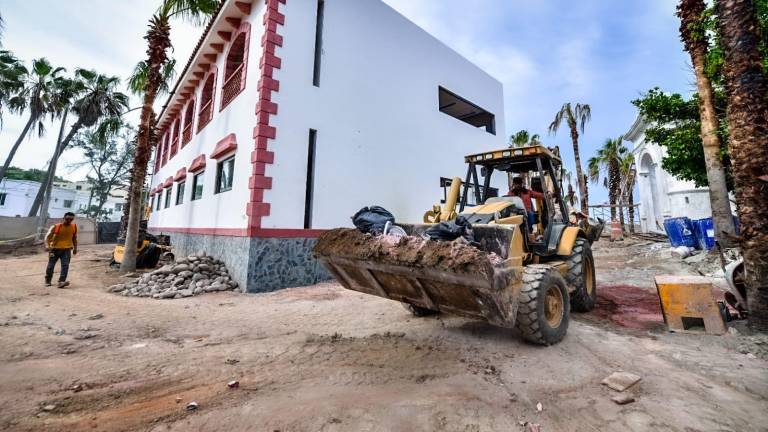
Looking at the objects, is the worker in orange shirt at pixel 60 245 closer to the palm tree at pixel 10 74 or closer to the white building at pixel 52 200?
the palm tree at pixel 10 74

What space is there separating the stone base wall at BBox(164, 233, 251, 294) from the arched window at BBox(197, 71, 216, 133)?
4402 mm

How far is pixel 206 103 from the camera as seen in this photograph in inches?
499

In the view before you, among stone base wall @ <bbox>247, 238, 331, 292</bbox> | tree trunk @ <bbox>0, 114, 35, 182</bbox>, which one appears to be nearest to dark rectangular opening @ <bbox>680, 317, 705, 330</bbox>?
stone base wall @ <bbox>247, 238, 331, 292</bbox>

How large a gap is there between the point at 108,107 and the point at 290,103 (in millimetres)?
20206

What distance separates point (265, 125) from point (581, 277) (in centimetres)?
709

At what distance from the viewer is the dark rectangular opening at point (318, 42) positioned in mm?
8609

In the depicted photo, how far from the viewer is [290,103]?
26.2ft

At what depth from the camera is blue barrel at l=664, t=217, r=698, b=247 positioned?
A: 11.4 meters

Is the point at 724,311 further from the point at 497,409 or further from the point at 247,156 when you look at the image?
the point at 247,156

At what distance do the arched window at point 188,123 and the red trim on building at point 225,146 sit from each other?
5884 millimetres

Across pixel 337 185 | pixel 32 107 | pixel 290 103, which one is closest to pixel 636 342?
pixel 337 185

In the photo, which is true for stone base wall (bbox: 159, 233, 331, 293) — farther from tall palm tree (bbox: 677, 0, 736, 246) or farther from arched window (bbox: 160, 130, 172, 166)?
arched window (bbox: 160, 130, 172, 166)

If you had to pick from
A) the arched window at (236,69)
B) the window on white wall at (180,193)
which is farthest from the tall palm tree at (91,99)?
the arched window at (236,69)

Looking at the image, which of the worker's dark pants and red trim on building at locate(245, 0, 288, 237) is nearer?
red trim on building at locate(245, 0, 288, 237)
